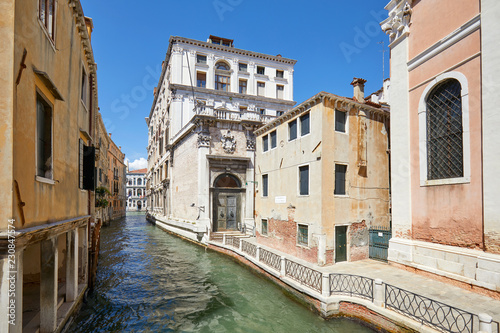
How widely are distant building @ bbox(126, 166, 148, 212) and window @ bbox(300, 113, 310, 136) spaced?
78.5 m

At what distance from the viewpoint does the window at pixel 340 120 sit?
40.3 feet

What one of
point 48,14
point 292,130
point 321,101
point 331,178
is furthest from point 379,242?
point 48,14

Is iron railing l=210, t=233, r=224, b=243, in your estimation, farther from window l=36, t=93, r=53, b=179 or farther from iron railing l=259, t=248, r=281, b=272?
window l=36, t=93, r=53, b=179

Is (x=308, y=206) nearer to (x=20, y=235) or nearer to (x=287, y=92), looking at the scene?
(x=20, y=235)

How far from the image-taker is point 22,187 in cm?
428

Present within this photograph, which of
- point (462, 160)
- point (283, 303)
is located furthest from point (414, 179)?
point (283, 303)

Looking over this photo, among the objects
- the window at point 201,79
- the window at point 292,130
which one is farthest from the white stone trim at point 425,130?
the window at point 201,79

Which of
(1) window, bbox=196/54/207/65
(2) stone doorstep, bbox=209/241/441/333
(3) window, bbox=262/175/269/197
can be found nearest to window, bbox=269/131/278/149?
(3) window, bbox=262/175/269/197

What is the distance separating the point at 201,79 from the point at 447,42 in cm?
2324

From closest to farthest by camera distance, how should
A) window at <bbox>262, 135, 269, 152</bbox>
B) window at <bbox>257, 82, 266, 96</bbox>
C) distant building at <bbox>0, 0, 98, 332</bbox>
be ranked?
distant building at <bbox>0, 0, 98, 332</bbox>, window at <bbox>262, 135, 269, 152</bbox>, window at <bbox>257, 82, 266, 96</bbox>

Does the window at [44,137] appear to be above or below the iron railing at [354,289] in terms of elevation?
above

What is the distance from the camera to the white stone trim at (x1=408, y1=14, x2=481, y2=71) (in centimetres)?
834

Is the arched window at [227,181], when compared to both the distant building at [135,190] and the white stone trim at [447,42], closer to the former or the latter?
the white stone trim at [447,42]

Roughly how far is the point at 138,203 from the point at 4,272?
8503 centimetres
